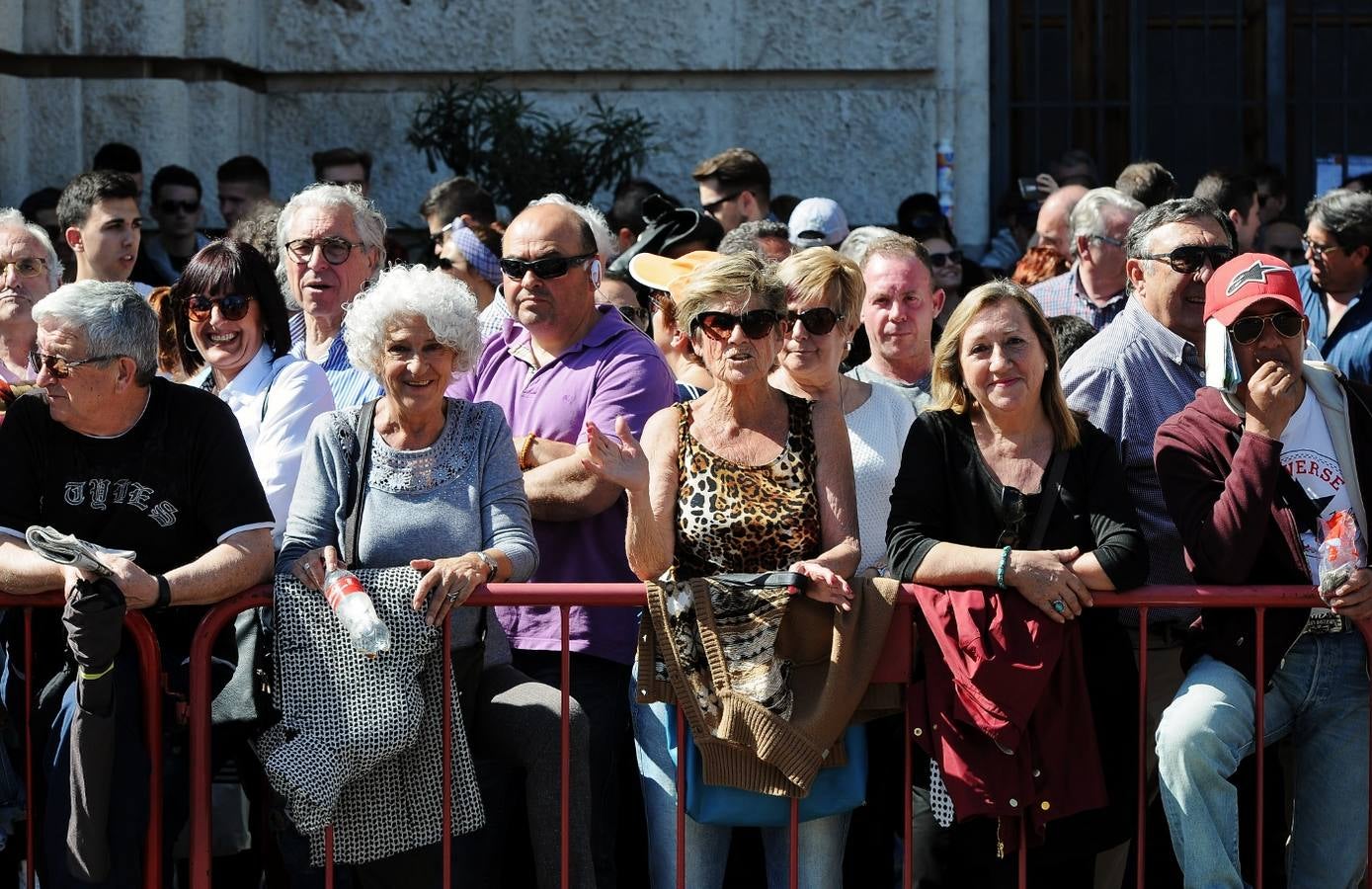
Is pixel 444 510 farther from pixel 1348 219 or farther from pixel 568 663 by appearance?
pixel 1348 219

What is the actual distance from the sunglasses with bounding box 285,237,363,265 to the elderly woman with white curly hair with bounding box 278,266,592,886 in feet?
3.30

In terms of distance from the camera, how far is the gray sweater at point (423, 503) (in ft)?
15.8

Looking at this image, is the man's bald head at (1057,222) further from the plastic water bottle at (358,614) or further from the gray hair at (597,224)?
the plastic water bottle at (358,614)

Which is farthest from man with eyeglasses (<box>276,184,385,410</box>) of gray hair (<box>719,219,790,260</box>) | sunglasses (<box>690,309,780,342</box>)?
sunglasses (<box>690,309,780,342</box>)

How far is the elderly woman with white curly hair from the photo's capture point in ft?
15.8

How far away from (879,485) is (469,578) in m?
1.18

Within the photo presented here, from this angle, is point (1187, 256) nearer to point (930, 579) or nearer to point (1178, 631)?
point (1178, 631)

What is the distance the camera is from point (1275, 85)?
10812mm

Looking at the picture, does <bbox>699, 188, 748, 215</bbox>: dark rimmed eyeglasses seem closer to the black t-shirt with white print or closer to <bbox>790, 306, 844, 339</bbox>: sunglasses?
<bbox>790, 306, 844, 339</bbox>: sunglasses

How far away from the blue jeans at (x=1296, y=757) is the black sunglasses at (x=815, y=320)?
1.34m

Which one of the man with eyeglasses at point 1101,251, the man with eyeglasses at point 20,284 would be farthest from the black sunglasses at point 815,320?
the man with eyeglasses at point 20,284

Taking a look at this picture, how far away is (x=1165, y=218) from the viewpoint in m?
5.78

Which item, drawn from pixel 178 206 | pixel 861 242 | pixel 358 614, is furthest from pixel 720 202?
pixel 358 614

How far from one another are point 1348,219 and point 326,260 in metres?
3.95
